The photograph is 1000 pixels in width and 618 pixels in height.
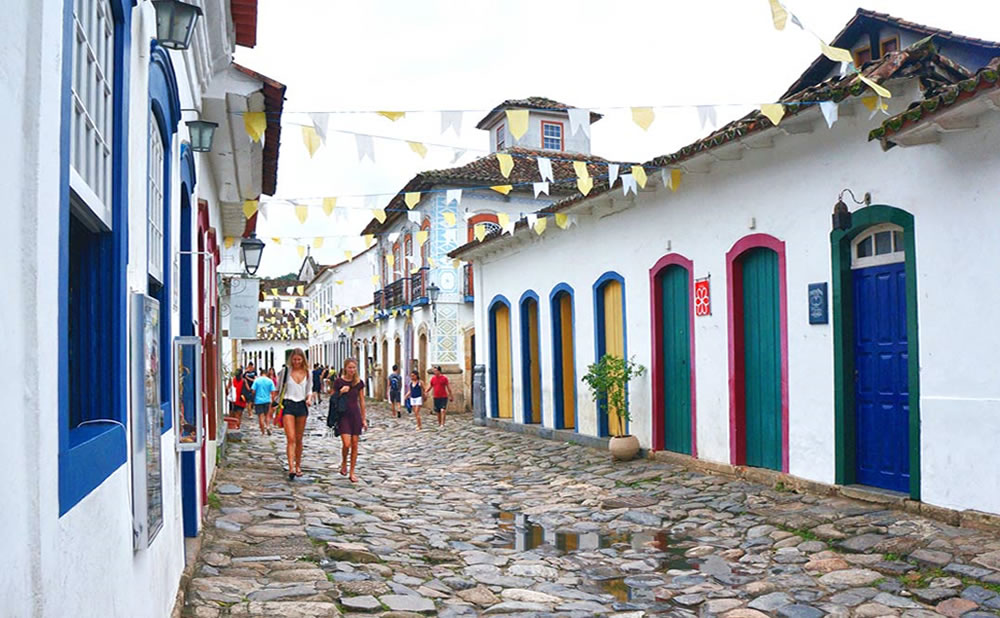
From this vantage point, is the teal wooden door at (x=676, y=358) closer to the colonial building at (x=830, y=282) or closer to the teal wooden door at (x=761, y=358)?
the colonial building at (x=830, y=282)

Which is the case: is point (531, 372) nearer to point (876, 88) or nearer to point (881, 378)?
point (881, 378)

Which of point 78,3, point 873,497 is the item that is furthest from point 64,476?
point 873,497

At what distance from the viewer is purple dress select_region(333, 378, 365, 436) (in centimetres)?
1087

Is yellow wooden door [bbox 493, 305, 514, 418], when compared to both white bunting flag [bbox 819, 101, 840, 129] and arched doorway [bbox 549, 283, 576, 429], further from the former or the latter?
white bunting flag [bbox 819, 101, 840, 129]

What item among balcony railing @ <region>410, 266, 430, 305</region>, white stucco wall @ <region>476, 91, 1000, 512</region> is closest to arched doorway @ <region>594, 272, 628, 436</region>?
white stucco wall @ <region>476, 91, 1000, 512</region>

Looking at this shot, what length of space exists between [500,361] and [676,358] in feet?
24.5

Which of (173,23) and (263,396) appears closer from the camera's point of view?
(173,23)

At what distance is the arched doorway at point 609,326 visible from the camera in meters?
13.1

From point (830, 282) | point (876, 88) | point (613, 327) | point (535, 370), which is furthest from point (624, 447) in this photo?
point (876, 88)

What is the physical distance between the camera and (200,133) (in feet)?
22.5

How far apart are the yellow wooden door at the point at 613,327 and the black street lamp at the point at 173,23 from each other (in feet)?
30.1

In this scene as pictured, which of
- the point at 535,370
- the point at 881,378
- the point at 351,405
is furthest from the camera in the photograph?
the point at 535,370

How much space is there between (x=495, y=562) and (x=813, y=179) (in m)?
4.85

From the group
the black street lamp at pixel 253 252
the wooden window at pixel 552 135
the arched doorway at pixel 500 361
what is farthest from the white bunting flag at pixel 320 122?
the wooden window at pixel 552 135
